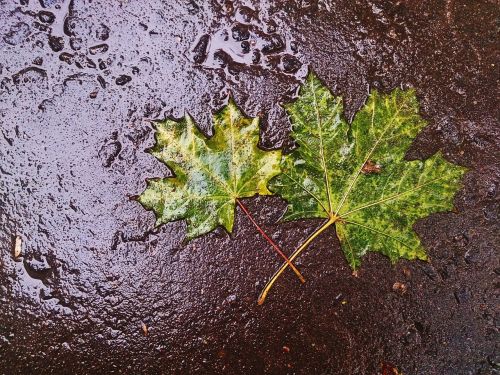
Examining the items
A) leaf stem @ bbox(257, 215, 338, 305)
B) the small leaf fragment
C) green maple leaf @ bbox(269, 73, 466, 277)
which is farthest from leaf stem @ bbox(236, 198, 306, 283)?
the small leaf fragment

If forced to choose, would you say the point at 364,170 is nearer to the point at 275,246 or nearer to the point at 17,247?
the point at 275,246

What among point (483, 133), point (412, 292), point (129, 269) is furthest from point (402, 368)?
point (129, 269)

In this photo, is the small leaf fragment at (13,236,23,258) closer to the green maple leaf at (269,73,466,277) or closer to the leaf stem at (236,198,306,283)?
the leaf stem at (236,198,306,283)

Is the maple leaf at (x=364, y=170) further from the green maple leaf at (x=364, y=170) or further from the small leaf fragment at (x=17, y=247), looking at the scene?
the small leaf fragment at (x=17, y=247)

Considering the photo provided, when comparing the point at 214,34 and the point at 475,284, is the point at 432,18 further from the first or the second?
the point at 475,284

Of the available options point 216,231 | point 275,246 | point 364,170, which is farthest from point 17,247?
point 364,170
